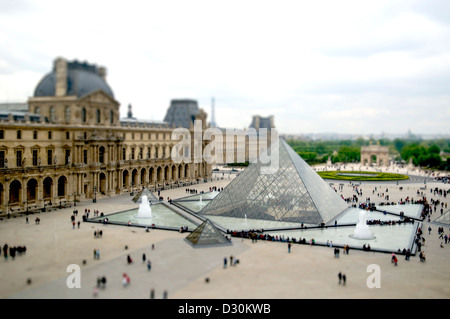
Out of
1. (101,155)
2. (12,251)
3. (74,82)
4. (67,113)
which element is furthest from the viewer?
(101,155)

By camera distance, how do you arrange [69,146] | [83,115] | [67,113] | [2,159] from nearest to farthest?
[2,159], [69,146], [67,113], [83,115]

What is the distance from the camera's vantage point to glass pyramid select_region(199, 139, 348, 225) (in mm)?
34188

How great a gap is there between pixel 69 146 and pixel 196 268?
93.6 ft

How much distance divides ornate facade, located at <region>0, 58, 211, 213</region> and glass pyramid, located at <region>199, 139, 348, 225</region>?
52.5ft

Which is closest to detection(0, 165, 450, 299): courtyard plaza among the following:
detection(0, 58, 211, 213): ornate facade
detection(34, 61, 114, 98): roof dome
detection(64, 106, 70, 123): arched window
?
detection(0, 58, 211, 213): ornate facade

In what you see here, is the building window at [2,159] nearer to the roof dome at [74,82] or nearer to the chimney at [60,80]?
A: the chimney at [60,80]

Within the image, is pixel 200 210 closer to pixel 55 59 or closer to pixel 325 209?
pixel 325 209

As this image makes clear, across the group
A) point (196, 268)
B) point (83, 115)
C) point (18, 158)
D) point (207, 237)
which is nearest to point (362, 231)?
Result: point (207, 237)

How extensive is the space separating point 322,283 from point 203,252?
771cm

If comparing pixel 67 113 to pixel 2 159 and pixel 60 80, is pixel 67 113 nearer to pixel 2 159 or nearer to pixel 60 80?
pixel 60 80

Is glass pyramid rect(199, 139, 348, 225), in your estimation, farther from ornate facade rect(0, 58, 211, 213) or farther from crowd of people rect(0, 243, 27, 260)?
crowd of people rect(0, 243, 27, 260)

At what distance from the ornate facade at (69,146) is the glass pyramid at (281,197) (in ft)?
52.5

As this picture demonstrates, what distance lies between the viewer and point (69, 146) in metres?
45.0

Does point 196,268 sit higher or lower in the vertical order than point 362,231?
lower
